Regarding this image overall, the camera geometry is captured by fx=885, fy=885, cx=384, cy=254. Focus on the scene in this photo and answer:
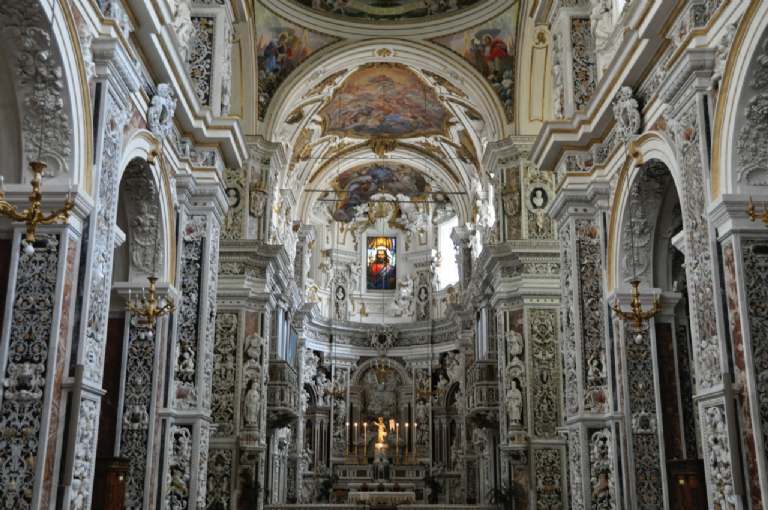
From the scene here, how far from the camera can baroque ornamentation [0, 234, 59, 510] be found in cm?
756

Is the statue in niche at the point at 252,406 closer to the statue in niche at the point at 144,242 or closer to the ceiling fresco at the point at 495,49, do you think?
the statue in niche at the point at 144,242

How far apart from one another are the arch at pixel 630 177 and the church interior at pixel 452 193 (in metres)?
0.06

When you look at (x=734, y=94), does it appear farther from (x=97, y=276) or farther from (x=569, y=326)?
(x=97, y=276)

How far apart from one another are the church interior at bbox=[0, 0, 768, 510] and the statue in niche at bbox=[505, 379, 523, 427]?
44 millimetres

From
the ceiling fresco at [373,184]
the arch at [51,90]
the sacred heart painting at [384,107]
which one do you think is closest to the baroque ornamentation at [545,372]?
the sacred heart painting at [384,107]

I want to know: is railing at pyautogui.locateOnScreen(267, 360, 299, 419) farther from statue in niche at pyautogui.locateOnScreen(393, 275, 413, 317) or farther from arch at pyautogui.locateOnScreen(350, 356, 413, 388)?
statue in niche at pyautogui.locateOnScreen(393, 275, 413, 317)

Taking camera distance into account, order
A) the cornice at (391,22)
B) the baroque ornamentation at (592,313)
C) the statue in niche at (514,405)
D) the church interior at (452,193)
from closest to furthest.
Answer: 1. the church interior at (452,193)
2. the baroque ornamentation at (592,313)
3. the statue in niche at (514,405)
4. the cornice at (391,22)

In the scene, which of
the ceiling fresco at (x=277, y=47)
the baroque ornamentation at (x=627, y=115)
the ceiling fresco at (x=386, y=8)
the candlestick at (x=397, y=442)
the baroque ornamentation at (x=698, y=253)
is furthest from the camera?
the candlestick at (x=397, y=442)

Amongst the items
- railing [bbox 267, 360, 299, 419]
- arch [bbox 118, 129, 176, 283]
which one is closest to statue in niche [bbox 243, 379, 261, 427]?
railing [bbox 267, 360, 299, 419]

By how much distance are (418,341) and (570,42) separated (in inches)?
758

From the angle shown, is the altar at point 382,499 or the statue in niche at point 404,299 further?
the statue in niche at point 404,299

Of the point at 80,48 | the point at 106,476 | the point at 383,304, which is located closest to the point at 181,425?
the point at 106,476

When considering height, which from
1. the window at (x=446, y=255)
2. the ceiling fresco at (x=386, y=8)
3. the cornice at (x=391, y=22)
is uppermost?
the ceiling fresco at (x=386, y=8)

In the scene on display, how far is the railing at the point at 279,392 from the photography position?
21.4 m
